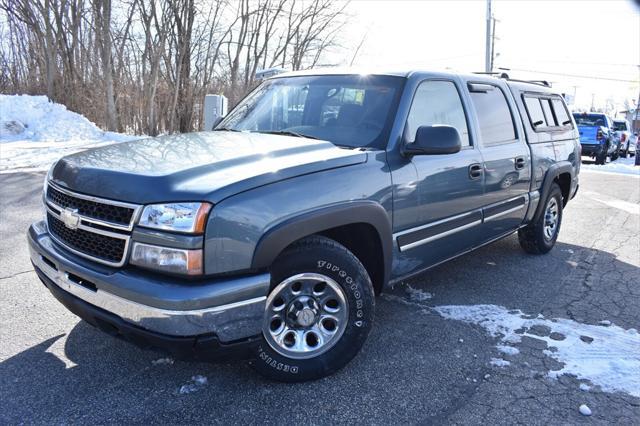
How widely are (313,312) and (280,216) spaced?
0.67 metres

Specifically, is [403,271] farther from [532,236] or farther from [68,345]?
[532,236]

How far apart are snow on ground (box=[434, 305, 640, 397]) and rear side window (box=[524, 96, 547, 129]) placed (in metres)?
2.09

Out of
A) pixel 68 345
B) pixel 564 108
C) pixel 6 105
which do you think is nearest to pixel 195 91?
pixel 6 105

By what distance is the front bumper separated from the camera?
2.27 meters

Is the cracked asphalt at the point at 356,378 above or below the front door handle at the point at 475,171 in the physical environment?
below

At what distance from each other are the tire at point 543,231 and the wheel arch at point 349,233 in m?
2.79

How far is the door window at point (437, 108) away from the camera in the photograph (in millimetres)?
3510

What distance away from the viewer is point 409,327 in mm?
3662

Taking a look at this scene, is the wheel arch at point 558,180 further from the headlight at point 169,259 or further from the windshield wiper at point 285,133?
the headlight at point 169,259

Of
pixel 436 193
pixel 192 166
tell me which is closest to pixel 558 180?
pixel 436 193

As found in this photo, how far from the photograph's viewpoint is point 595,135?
17.5 m

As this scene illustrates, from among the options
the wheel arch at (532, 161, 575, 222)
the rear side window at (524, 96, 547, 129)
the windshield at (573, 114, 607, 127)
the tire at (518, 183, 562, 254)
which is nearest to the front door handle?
the rear side window at (524, 96, 547, 129)

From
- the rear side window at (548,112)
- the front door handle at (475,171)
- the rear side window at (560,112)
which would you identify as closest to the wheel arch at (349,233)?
the front door handle at (475,171)

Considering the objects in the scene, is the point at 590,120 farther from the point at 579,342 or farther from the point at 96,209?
the point at 96,209
